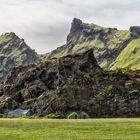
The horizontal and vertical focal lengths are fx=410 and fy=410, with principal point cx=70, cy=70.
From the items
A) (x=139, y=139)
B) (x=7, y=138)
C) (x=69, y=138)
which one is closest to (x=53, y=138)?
(x=69, y=138)

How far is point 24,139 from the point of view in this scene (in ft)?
226

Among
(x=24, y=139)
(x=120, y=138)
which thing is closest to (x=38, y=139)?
(x=24, y=139)

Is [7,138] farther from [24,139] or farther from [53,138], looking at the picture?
[53,138]

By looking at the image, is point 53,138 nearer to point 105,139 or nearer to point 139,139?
point 105,139

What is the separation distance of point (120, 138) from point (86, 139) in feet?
20.4

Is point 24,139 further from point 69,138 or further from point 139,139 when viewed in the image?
point 139,139

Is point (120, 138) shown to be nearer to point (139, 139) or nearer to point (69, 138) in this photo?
point (139, 139)

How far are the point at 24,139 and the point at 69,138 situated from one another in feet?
24.9

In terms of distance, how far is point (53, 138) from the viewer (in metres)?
69.7

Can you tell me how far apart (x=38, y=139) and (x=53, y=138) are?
2731 millimetres

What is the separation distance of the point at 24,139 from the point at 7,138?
3.58 m

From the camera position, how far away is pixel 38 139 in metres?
68.5

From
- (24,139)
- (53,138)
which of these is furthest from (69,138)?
(24,139)

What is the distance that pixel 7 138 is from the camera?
231 ft
